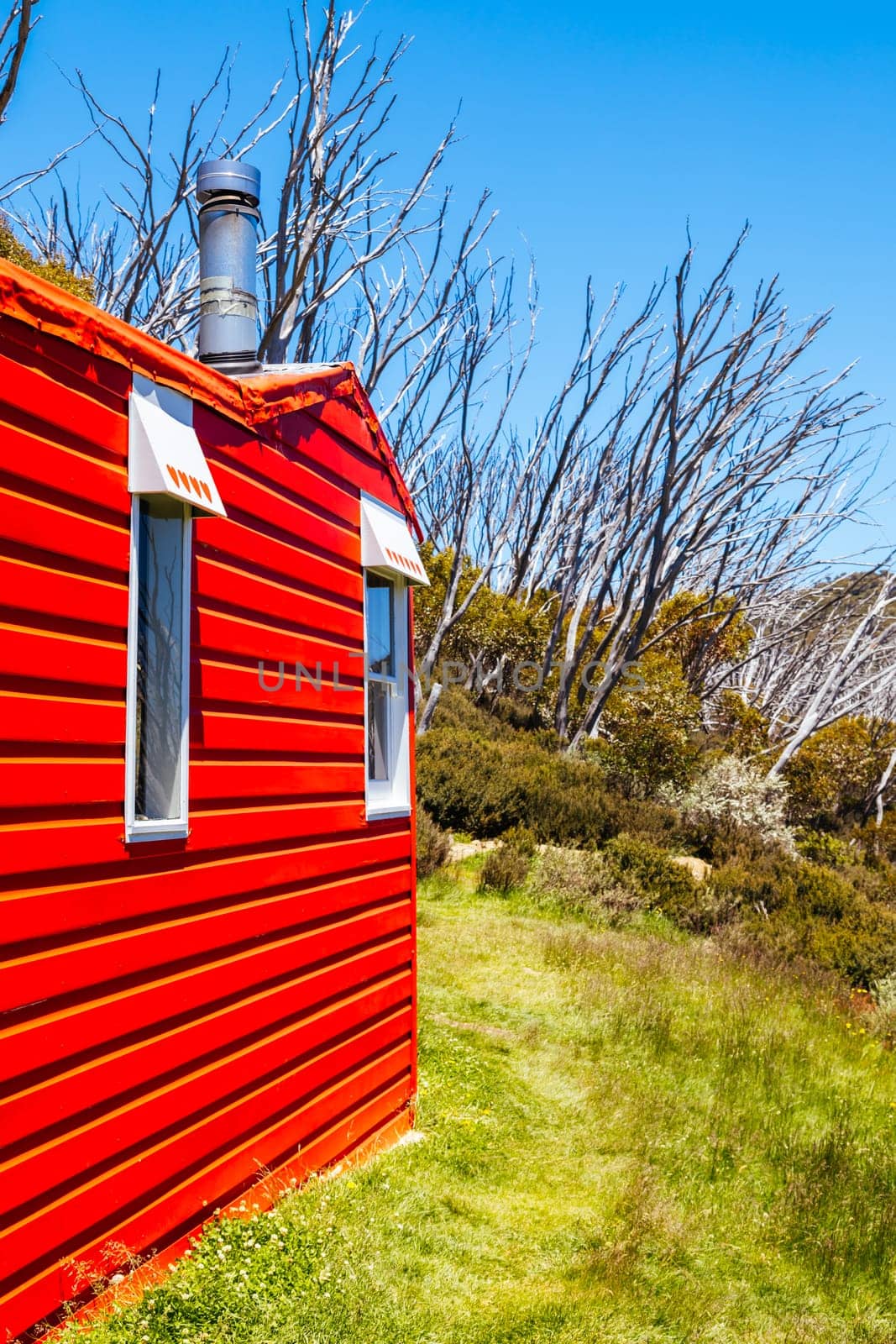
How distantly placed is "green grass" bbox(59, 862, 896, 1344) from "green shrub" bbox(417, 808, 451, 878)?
103 inches

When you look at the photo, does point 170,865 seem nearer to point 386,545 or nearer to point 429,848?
point 386,545

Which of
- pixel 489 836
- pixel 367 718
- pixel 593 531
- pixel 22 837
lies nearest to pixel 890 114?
pixel 593 531

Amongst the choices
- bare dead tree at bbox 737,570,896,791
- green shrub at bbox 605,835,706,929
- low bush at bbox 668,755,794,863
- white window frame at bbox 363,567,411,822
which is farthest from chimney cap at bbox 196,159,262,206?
bare dead tree at bbox 737,570,896,791

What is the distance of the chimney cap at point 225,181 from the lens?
596 centimetres

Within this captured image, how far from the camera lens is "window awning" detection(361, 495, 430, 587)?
6105mm

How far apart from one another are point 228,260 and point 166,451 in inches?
96.5

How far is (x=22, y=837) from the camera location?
3225 mm

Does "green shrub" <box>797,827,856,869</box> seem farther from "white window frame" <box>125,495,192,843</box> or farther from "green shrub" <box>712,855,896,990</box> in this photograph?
"white window frame" <box>125,495,192,843</box>

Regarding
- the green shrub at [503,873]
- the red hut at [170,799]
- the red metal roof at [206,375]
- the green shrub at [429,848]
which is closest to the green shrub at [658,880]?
the green shrub at [503,873]

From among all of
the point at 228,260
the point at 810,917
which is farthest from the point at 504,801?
the point at 228,260

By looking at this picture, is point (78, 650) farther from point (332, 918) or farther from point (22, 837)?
point (332, 918)

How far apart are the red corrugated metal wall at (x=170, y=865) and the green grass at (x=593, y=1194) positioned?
15.2 inches

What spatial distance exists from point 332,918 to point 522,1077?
8.11 ft

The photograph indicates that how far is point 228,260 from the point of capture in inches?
233
